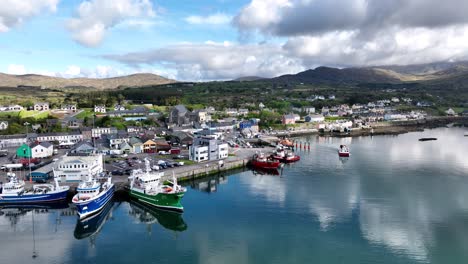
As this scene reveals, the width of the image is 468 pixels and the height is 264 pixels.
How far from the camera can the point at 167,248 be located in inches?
685

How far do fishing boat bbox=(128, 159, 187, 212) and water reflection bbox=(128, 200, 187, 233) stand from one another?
0.33 meters

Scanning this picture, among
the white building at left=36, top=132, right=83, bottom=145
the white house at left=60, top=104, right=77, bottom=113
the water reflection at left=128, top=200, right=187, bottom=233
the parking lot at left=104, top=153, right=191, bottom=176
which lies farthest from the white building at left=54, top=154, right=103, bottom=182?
the white house at left=60, top=104, right=77, bottom=113

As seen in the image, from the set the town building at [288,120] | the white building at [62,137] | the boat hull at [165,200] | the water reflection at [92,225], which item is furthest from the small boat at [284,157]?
the town building at [288,120]

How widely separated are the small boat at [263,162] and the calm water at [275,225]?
92.6 inches

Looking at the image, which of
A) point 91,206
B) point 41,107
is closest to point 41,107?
point 41,107

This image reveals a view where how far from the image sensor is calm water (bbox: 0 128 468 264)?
1652 centimetres

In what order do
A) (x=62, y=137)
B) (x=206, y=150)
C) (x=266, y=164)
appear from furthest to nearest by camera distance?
(x=62, y=137)
(x=266, y=164)
(x=206, y=150)

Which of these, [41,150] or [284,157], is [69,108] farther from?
[284,157]

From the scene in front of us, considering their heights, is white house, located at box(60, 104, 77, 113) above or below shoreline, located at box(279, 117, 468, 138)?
above

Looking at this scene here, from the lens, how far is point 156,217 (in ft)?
71.2

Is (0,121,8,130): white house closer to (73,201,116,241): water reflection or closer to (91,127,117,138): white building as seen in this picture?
(91,127,117,138): white building

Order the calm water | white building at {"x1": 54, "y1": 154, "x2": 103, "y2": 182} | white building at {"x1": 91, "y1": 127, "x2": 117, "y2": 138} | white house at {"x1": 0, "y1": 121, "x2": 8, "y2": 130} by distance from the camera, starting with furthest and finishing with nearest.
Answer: white house at {"x1": 0, "y1": 121, "x2": 8, "y2": 130}
white building at {"x1": 91, "y1": 127, "x2": 117, "y2": 138}
white building at {"x1": 54, "y1": 154, "x2": 103, "y2": 182}
the calm water

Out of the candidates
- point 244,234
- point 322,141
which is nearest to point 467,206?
point 244,234

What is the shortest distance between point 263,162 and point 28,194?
1895 cm
